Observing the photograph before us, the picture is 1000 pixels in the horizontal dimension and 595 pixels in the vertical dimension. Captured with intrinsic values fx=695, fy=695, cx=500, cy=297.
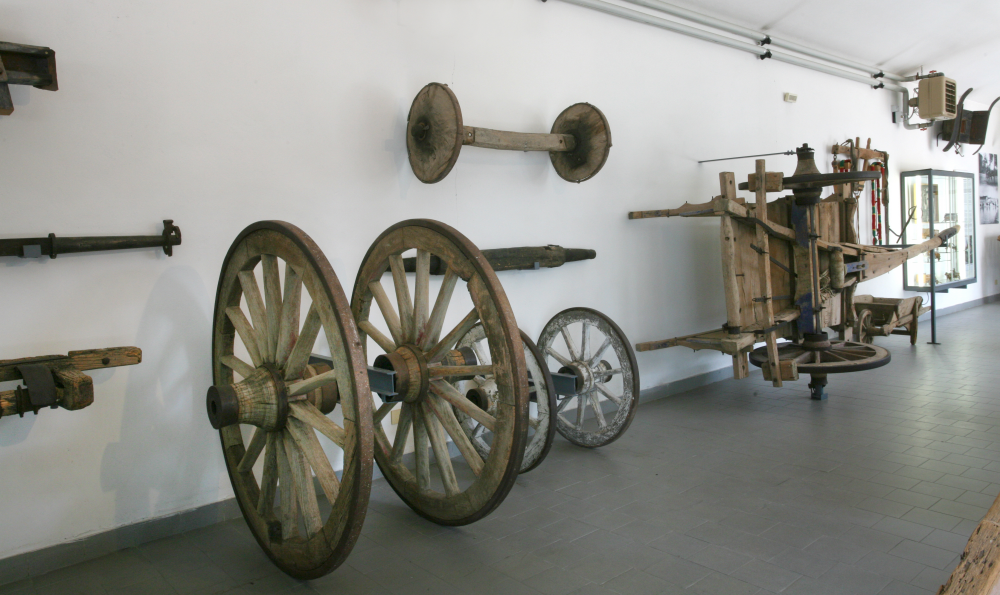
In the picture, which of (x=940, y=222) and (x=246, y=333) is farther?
(x=940, y=222)

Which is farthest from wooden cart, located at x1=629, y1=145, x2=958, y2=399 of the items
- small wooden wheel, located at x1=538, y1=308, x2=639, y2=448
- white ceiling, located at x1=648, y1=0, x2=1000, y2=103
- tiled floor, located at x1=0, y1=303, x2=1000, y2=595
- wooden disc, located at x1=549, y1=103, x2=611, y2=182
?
white ceiling, located at x1=648, y1=0, x2=1000, y2=103

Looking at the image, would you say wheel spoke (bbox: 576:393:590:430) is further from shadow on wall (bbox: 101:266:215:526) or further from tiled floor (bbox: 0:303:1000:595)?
shadow on wall (bbox: 101:266:215:526)

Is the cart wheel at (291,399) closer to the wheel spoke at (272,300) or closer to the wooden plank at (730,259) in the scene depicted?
the wheel spoke at (272,300)

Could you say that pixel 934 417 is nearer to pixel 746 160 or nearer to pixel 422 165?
pixel 746 160

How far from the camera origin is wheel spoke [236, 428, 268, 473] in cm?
269

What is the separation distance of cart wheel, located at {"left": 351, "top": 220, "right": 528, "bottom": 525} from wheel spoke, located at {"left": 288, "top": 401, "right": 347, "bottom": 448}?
450 millimetres

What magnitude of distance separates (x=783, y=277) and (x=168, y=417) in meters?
4.14

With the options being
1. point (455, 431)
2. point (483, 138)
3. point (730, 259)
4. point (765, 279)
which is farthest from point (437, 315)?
point (765, 279)

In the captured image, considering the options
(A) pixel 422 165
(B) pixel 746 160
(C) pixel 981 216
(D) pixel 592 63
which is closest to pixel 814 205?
(B) pixel 746 160

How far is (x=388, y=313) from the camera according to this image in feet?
9.82

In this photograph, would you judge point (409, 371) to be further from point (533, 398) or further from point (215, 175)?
point (215, 175)

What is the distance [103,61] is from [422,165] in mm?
1486

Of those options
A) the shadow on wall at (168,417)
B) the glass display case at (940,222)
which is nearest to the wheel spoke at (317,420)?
the shadow on wall at (168,417)

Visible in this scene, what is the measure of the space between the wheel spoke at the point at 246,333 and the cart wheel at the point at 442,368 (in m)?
0.47
